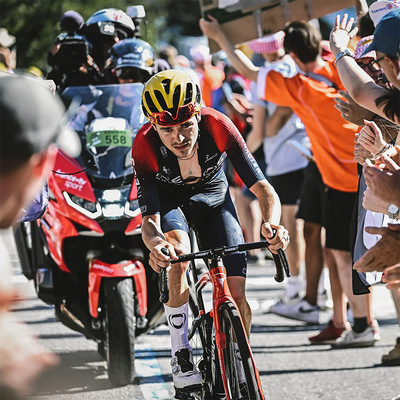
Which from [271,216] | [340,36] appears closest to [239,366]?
[271,216]

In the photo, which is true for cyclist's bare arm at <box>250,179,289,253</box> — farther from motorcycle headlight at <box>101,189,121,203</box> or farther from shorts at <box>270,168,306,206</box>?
shorts at <box>270,168,306,206</box>

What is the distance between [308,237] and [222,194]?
287 cm

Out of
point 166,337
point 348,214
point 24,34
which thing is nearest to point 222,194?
point 348,214

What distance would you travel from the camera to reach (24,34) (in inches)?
914

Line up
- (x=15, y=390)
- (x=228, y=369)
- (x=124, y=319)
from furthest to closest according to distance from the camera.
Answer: (x=124, y=319)
(x=228, y=369)
(x=15, y=390)

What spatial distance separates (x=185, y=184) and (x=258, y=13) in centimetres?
243

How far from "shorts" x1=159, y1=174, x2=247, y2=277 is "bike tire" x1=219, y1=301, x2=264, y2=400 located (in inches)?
18.3

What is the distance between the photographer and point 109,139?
593 cm

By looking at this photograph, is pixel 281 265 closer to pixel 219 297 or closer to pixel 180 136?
pixel 219 297

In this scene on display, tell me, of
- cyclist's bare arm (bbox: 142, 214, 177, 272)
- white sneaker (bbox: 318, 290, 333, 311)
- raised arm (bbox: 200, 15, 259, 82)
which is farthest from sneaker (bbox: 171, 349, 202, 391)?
white sneaker (bbox: 318, 290, 333, 311)

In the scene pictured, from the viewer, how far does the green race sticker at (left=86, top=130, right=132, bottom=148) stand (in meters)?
5.91

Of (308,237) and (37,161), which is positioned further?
(308,237)

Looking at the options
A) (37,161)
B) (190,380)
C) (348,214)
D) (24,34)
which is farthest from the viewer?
(24,34)

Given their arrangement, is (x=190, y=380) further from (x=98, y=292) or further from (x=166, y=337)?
(x=166, y=337)
